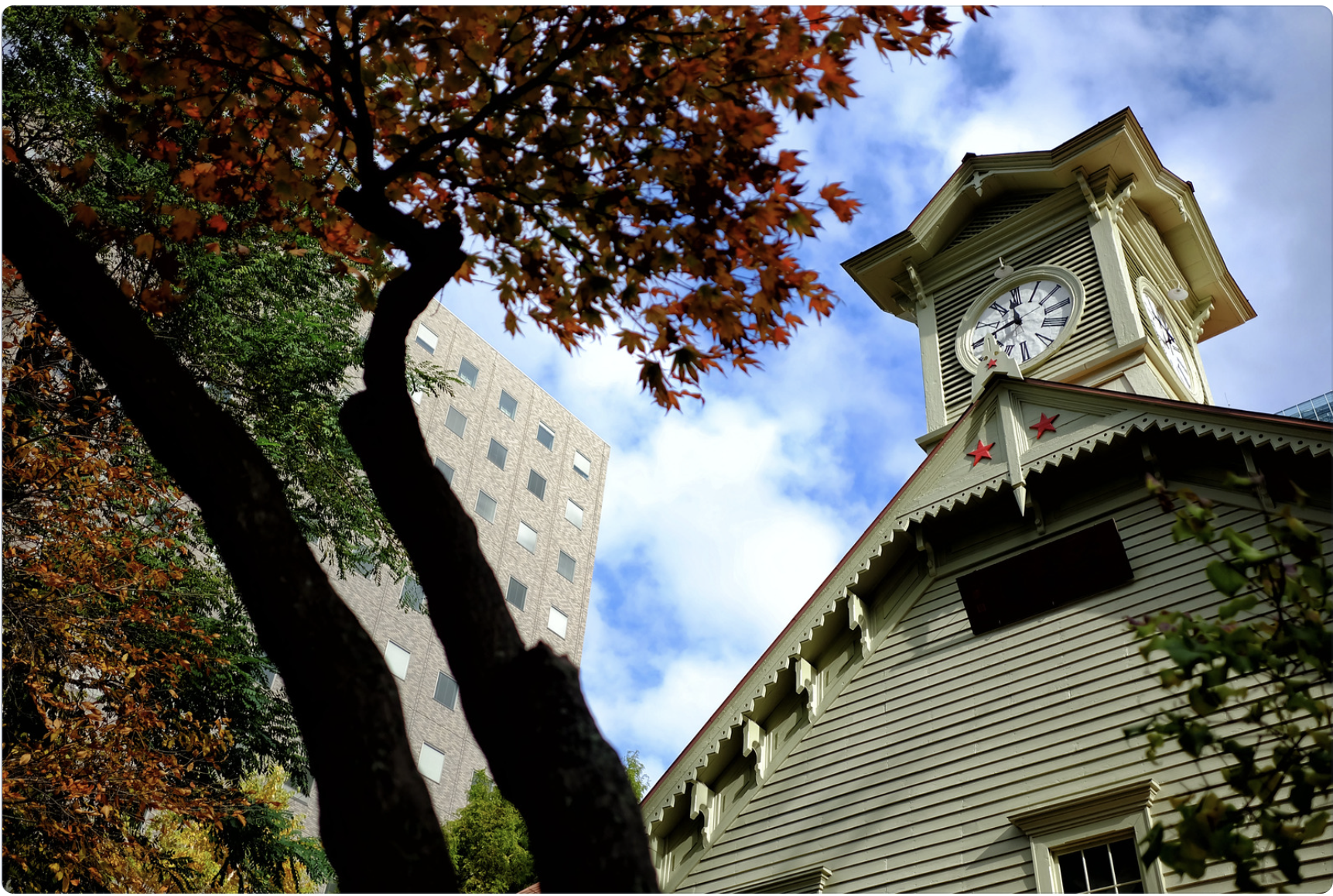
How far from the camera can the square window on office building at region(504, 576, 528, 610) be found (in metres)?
54.4

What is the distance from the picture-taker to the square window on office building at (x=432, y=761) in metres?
44.2

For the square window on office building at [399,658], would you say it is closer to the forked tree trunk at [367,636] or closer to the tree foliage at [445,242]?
the tree foliage at [445,242]

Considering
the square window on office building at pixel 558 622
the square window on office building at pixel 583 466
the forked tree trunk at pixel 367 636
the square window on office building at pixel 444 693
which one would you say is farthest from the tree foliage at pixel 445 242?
the square window on office building at pixel 583 466

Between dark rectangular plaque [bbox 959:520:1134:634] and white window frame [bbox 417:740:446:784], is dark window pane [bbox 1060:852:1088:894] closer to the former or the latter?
dark rectangular plaque [bbox 959:520:1134:634]

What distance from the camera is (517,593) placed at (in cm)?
5525

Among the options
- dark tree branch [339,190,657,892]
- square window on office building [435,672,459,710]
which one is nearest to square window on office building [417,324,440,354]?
square window on office building [435,672,459,710]

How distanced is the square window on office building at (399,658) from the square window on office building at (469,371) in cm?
1792

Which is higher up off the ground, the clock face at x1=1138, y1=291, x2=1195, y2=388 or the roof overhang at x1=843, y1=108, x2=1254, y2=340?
the roof overhang at x1=843, y1=108, x2=1254, y2=340

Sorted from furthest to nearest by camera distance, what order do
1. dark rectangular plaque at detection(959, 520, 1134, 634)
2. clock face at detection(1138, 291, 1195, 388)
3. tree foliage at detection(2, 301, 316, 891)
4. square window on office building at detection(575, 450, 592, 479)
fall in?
square window on office building at detection(575, 450, 592, 479) → clock face at detection(1138, 291, 1195, 388) → tree foliage at detection(2, 301, 316, 891) → dark rectangular plaque at detection(959, 520, 1134, 634)

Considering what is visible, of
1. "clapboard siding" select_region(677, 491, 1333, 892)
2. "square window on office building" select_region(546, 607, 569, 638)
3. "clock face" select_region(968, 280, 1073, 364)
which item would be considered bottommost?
"clapboard siding" select_region(677, 491, 1333, 892)

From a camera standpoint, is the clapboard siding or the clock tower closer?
the clapboard siding

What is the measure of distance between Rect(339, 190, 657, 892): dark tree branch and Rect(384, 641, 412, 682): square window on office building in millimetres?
42495

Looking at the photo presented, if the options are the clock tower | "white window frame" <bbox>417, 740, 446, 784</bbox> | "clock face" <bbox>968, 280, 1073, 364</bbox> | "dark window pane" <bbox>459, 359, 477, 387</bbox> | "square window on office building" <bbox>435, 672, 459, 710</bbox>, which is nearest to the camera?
the clock tower

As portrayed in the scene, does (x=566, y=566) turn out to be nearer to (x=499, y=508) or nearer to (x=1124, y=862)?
(x=499, y=508)
